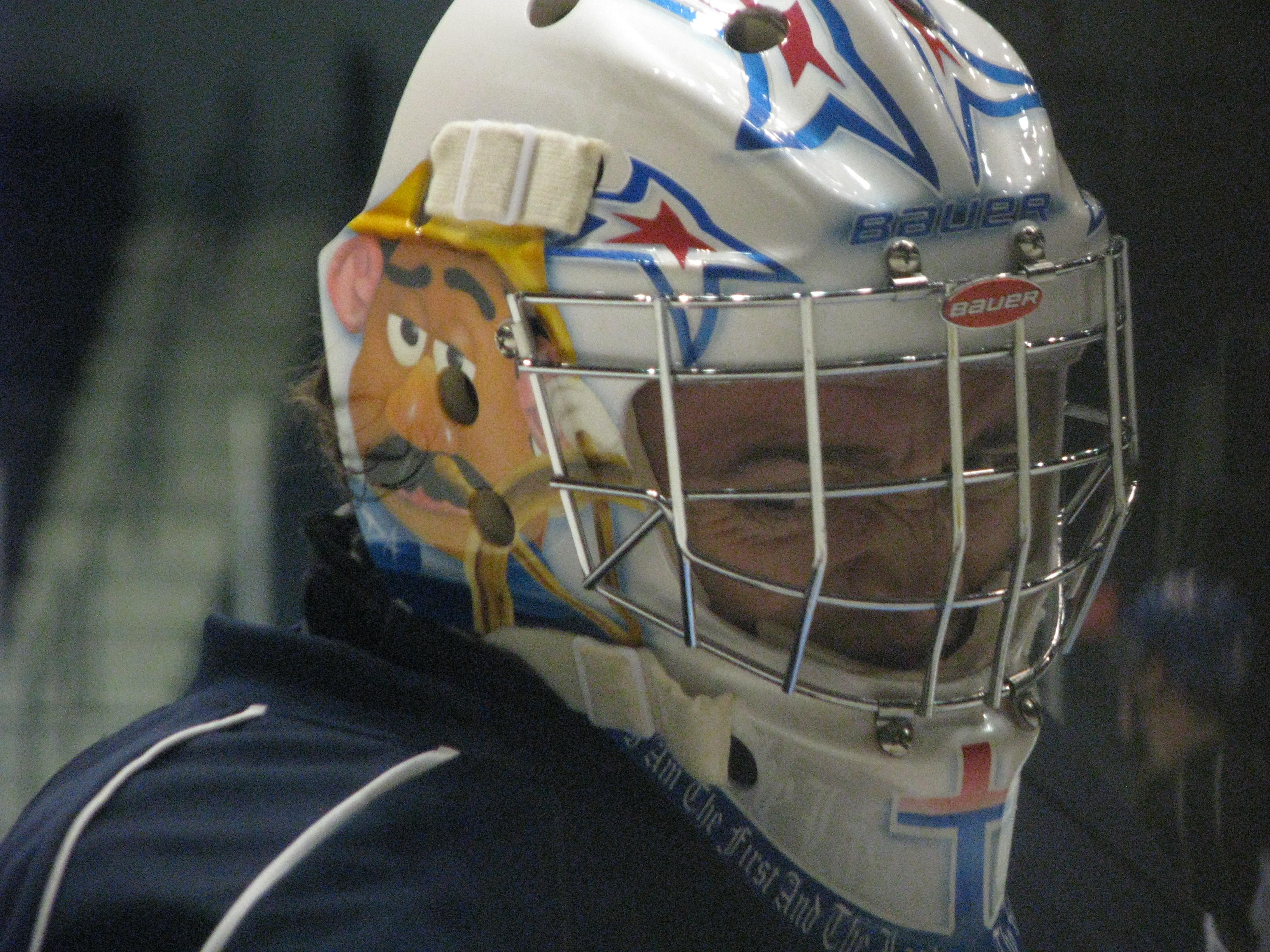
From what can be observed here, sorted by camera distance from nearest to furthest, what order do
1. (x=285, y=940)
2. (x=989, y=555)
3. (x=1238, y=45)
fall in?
(x=285, y=940)
(x=989, y=555)
(x=1238, y=45)

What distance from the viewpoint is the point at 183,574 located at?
1.44m

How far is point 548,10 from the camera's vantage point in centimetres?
91

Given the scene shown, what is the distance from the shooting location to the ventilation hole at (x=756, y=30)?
85 cm

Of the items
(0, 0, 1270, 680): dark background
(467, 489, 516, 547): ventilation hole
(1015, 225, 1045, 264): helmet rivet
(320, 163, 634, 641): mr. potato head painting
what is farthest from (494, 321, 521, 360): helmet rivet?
(0, 0, 1270, 680): dark background

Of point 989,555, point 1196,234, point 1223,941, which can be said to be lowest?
point 1223,941

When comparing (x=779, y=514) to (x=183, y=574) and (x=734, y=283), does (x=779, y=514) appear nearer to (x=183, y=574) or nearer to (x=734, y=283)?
(x=734, y=283)

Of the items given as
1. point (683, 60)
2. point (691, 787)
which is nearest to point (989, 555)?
point (691, 787)

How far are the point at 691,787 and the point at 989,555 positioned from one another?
0.28 meters

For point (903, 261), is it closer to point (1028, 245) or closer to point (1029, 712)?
point (1028, 245)

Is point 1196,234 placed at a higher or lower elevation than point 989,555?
higher

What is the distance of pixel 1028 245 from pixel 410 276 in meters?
0.42

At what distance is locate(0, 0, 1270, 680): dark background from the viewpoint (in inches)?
50.3

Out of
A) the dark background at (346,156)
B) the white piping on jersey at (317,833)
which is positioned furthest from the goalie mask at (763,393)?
the dark background at (346,156)

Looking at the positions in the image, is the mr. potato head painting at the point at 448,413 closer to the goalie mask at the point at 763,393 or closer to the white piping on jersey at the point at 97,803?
the goalie mask at the point at 763,393
